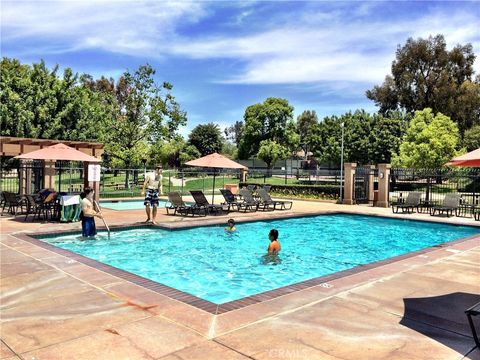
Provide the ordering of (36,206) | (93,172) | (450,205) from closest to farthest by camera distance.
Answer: (93,172)
(36,206)
(450,205)

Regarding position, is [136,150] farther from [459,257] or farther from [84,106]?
[459,257]

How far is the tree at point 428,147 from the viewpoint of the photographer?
3064 centimetres

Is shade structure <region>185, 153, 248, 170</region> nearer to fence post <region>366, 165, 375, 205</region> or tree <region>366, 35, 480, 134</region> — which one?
fence post <region>366, 165, 375, 205</region>

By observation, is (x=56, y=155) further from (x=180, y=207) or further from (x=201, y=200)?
(x=201, y=200)

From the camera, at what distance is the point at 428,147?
101 ft

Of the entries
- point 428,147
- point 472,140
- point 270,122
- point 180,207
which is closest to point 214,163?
point 180,207

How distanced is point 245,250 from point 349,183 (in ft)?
45.8

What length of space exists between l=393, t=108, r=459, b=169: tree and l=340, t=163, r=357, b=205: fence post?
9399mm

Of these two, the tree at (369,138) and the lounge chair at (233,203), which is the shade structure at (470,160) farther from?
the tree at (369,138)

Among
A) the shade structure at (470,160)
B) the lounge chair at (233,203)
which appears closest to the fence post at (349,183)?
the lounge chair at (233,203)

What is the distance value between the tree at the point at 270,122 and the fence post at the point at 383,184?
3927cm

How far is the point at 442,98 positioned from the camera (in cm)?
4859

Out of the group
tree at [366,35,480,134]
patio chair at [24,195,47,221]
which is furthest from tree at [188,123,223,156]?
patio chair at [24,195,47,221]

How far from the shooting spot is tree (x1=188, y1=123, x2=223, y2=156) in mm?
77375
